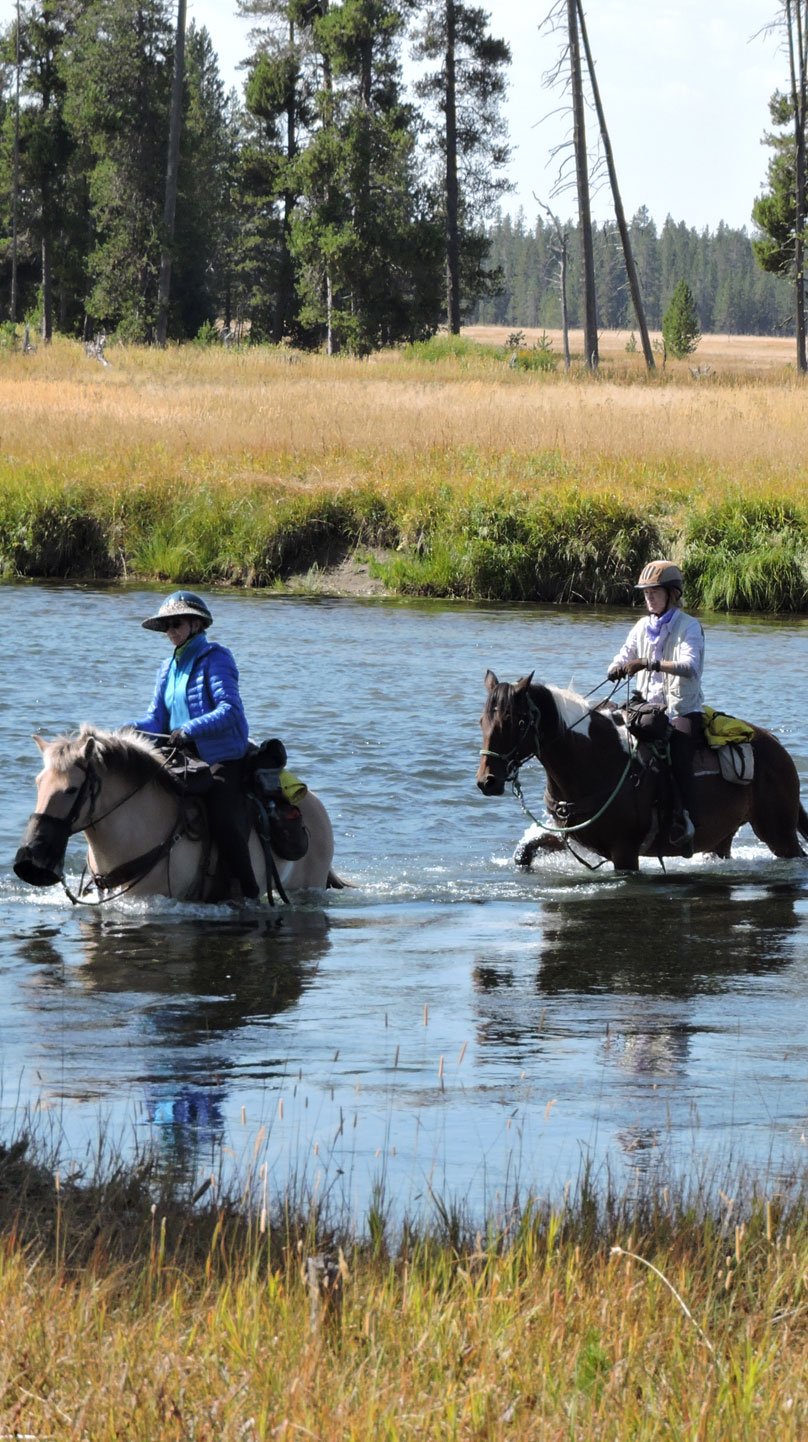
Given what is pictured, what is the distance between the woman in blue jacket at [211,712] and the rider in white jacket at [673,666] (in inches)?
106

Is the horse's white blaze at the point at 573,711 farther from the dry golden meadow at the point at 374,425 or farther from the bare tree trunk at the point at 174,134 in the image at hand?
the bare tree trunk at the point at 174,134

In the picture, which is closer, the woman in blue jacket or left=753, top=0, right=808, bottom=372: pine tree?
the woman in blue jacket

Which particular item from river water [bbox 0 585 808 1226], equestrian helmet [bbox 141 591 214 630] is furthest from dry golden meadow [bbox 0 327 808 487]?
equestrian helmet [bbox 141 591 214 630]

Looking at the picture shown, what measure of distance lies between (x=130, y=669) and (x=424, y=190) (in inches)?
1783

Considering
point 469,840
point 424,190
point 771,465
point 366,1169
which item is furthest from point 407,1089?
point 424,190

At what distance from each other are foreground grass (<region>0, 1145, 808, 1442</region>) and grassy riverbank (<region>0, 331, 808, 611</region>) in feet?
65.5

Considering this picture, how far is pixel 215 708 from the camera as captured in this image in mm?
9258

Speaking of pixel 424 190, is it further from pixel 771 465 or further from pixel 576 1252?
pixel 576 1252

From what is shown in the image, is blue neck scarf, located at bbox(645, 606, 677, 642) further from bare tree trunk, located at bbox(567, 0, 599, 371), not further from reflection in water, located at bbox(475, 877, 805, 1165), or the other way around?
bare tree trunk, located at bbox(567, 0, 599, 371)

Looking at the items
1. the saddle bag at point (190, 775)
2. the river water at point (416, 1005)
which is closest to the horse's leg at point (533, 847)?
the river water at point (416, 1005)

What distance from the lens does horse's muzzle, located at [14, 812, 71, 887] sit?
27.2 feet

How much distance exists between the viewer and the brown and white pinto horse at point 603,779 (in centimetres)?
1009

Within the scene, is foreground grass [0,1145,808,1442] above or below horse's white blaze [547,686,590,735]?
below

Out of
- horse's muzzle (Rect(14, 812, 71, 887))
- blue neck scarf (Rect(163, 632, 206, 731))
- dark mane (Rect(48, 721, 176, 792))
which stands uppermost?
blue neck scarf (Rect(163, 632, 206, 731))
